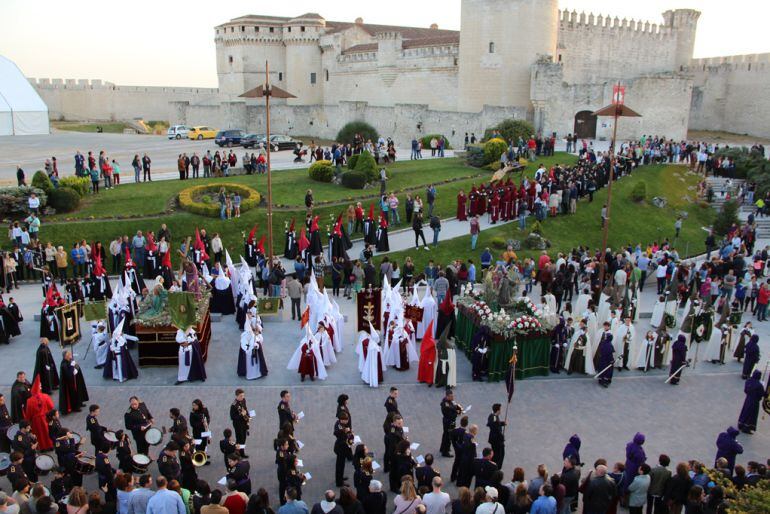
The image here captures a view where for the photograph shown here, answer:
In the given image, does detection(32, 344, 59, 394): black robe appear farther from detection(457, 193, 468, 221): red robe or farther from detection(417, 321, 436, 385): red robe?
detection(457, 193, 468, 221): red robe

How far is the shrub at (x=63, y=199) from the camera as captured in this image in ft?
82.9

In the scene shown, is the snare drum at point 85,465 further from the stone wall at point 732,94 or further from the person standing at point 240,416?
the stone wall at point 732,94

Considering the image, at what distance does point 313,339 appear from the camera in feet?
46.9

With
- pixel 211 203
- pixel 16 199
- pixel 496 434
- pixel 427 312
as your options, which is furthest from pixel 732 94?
pixel 496 434

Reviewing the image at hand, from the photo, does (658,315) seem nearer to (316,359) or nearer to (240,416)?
(316,359)

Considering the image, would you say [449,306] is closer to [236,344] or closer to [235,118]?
[236,344]

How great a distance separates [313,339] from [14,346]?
Result: 7.68 meters

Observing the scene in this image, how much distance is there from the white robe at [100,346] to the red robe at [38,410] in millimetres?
3107

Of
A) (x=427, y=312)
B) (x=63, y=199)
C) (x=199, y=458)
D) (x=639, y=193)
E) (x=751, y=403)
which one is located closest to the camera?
(x=199, y=458)

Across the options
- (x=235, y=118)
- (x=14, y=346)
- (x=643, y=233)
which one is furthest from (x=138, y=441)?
(x=235, y=118)

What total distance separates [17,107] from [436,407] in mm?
54083

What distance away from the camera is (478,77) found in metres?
45.2

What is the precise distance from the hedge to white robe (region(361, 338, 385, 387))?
13655 mm

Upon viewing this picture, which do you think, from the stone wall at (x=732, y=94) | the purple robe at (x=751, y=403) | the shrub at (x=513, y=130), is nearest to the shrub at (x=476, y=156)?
the shrub at (x=513, y=130)
